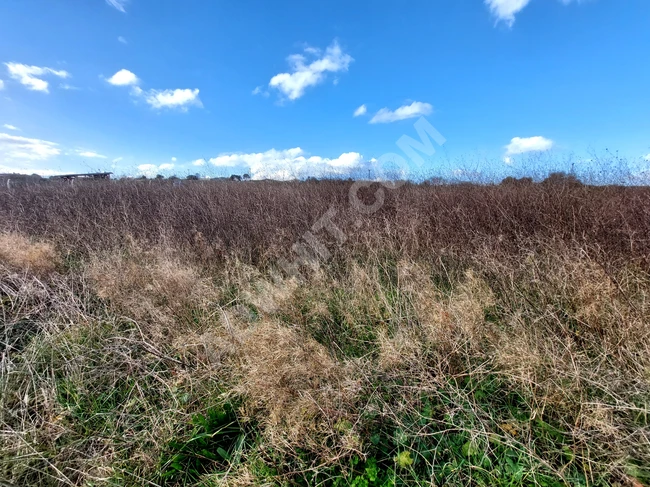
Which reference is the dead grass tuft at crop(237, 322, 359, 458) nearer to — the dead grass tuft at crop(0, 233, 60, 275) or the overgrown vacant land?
the overgrown vacant land

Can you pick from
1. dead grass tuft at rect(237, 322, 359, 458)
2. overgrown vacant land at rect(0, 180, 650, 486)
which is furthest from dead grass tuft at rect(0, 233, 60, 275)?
dead grass tuft at rect(237, 322, 359, 458)

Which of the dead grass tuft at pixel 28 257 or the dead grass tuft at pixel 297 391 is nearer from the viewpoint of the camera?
the dead grass tuft at pixel 297 391

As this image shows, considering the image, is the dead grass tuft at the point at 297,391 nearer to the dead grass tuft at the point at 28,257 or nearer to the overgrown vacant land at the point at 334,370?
the overgrown vacant land at the point at 334,370

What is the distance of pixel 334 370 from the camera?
1548mm

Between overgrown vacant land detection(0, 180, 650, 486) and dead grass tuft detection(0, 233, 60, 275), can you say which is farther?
dead grass tuft detection(0, 233, 60, 275)

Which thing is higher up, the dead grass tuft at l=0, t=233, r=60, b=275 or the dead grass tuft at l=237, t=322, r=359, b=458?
the dead grass tuft at l=0, t=233, r=60, b=275

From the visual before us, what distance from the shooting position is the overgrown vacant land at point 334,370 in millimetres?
1194

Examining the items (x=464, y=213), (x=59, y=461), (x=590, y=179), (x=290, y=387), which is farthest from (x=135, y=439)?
(x=590, y=179)

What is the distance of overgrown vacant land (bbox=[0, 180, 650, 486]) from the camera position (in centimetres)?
119

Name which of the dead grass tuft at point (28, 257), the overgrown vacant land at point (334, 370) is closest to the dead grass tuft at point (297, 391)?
the overgrown vacant land at point (334, 370)

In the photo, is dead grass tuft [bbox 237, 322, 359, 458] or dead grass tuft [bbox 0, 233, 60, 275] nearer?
dead grass tuft [bbox 237, 322, 359, 458]

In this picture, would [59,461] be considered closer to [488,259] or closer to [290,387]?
[290,387]

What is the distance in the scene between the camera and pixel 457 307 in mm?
1919

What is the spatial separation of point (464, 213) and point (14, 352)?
493 centimetres
